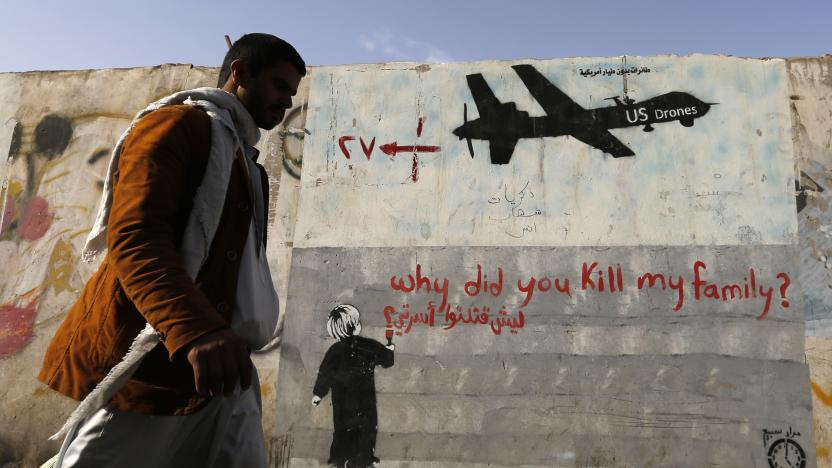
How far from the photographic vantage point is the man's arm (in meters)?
1.36

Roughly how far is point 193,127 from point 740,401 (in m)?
4.82

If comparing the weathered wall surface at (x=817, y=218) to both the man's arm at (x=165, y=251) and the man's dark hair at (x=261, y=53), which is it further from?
the man's arm at (x=165, y=251)

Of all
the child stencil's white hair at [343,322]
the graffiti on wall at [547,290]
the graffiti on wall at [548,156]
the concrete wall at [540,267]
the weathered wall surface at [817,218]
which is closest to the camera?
the weathered wall surface at [817,218]

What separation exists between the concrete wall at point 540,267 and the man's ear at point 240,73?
12.6 ft

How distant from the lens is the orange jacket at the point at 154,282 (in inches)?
55.9

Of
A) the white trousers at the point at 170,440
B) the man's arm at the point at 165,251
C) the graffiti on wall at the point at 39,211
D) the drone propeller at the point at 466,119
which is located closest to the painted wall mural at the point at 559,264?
the drone propeller at the point at 466,119

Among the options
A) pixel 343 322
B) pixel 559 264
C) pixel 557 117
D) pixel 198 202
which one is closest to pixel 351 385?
pixel 343 322

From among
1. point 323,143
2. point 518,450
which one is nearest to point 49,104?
point 323,143

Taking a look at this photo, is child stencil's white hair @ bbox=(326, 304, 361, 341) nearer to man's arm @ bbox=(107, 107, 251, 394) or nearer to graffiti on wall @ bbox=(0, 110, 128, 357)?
graffiti on wall @ bbox=(0, 110, 128, 357)

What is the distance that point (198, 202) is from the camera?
1.66 meters

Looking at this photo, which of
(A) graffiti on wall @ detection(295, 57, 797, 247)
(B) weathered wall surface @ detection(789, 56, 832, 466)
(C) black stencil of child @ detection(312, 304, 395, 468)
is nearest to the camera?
(B) weathered wall surface @ detection(789, 56, 832, 466)

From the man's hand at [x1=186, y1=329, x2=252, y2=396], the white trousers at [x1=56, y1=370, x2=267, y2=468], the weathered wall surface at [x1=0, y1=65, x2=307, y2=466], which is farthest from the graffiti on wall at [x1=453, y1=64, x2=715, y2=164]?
the man's hand at [x1=186, y1=329, x2=252, y2=396]

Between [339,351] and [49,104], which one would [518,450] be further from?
[49,104]

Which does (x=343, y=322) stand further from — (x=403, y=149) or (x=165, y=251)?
(x=165, y=251)
